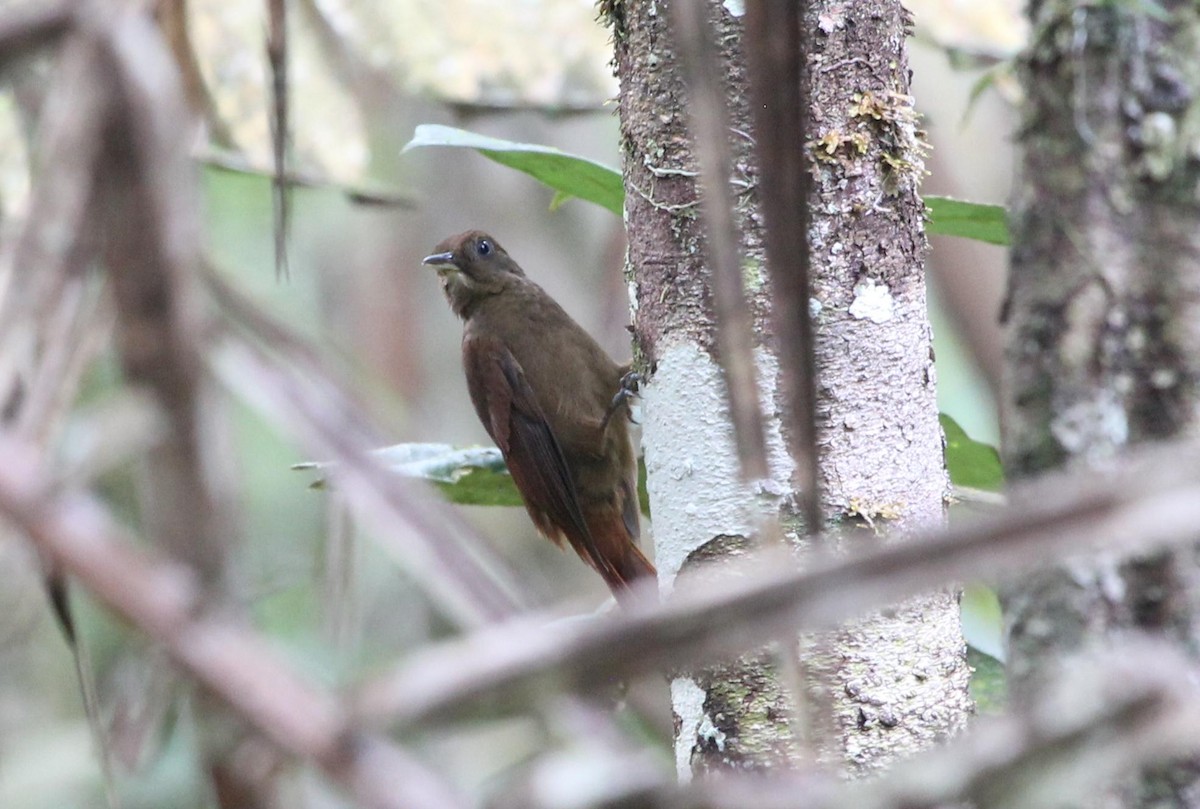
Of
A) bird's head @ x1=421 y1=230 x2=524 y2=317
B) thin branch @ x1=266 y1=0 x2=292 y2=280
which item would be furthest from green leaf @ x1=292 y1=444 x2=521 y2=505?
bird's head @ x1=421 y1=230 x2=524 y2=317

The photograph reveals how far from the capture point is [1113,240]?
1.72 m

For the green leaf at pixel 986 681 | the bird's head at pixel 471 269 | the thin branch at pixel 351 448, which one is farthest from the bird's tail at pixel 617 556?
the thin branch at pixel 351 448

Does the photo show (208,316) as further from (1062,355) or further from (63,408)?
(1062,355)

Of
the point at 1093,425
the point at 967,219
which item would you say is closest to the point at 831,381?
the point at 1093,425

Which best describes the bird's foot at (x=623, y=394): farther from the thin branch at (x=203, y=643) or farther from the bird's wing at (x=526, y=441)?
the thin branch at (x=203, y=643)

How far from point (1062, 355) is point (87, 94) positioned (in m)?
1.43

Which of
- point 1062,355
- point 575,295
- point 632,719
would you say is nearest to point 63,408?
point 1062,355

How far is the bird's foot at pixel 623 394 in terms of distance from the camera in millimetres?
3498

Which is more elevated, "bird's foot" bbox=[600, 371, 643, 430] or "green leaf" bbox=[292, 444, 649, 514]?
"green leaf" bbox=[292, 444, 649, 514]

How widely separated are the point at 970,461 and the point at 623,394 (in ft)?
4.45

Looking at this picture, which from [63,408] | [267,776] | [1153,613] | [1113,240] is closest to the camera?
[267,776]

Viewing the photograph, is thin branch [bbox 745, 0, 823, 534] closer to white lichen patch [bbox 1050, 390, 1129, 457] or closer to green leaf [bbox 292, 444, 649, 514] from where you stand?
white lichen patch [bbox 1050, 390, 1129, 457]

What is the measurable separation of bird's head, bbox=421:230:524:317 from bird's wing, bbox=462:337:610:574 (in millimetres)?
174

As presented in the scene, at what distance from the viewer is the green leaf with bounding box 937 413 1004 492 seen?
7.77ft
